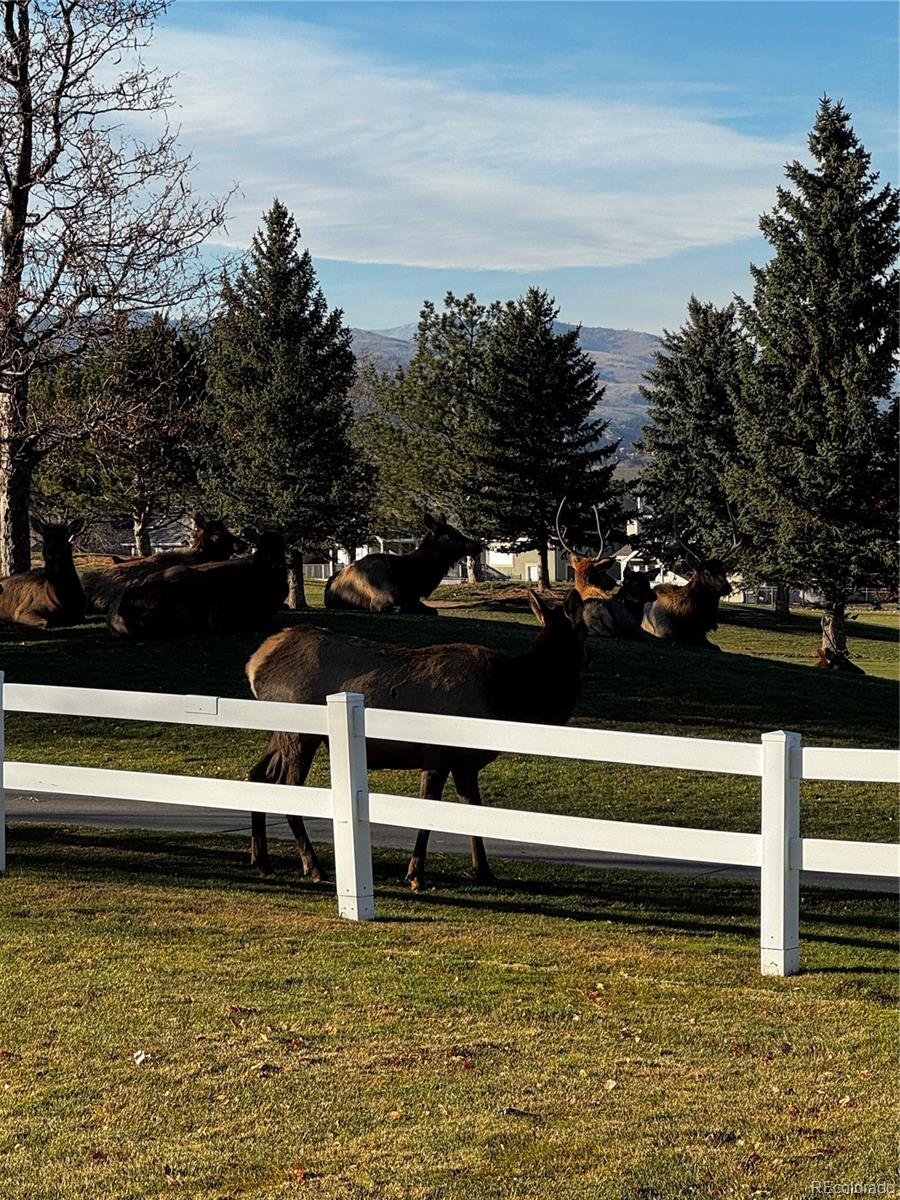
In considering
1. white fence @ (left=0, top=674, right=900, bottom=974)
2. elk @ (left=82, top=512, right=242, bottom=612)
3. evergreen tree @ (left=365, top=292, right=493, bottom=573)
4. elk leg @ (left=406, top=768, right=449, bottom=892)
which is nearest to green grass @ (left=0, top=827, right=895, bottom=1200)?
elk leg @ (left=406, top=768, right=449, bottom=892)

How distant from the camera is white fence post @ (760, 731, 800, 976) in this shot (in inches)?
303

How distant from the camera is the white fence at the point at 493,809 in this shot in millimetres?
7715

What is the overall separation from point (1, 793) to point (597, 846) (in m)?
4.69

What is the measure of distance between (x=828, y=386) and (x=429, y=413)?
1127 inches

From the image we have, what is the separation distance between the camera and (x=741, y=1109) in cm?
591

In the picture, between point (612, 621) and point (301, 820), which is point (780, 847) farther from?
point (612, 621)

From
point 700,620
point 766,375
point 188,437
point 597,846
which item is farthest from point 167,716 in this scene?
point 188,437

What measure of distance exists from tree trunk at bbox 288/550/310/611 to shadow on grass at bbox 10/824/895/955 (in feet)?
119

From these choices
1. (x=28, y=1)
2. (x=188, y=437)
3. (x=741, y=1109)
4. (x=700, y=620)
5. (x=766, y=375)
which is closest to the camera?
(x=741, y=1109)

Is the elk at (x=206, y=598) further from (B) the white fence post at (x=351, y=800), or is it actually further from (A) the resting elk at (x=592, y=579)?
(B) the white fence post at (x=351, y=800)

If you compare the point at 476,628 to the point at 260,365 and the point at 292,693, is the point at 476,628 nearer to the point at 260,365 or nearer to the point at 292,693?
the point at 292,693

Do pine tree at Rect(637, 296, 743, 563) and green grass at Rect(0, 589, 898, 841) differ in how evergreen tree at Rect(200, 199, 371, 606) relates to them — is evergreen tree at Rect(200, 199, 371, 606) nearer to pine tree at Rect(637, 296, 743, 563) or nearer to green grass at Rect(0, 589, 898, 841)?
pine tree at Rect(637, 296, 743, 563)

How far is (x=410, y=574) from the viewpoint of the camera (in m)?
30.8

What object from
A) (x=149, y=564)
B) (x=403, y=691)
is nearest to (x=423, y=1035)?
(x=403, y=691)
